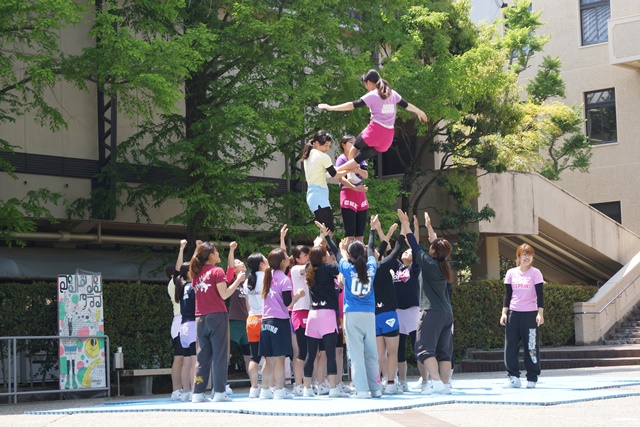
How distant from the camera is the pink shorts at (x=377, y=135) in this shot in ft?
42.1

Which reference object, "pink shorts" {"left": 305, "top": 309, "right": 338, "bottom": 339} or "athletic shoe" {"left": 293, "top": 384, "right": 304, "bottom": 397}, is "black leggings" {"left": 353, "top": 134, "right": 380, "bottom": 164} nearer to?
"pink shorts" {"left": 305, "top": 309, "right": 338, "bottom": 339}

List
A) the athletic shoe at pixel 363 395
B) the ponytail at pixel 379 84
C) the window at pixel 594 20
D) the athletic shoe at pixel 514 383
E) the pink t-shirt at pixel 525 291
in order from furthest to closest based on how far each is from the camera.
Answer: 1. the window at pixel 594 20
2. the athletic shoe at pixel 514 383
3. the pink t-shirt at pixel 525 291
4. the athletic shoe at pixel 363 395
5. the ponytail at pixel 379 84

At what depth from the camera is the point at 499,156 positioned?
26.8 metres

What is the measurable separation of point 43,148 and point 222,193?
5.11 m

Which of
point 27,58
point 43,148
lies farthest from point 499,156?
point 27,58

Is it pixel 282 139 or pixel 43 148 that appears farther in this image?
pixel 43 148

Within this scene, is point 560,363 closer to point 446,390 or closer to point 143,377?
point 143,377

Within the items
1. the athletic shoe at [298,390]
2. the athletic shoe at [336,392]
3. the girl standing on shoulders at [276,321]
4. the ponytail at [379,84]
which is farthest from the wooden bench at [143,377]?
the ponytail at [379,84]

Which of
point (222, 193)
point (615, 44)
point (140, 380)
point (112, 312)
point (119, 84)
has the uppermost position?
point (615, 44)

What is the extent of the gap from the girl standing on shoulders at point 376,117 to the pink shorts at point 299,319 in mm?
2117

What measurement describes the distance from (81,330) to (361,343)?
278 inches

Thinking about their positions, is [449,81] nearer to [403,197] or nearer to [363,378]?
[403,197]

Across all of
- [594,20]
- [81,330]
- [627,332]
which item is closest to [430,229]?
[81,330]

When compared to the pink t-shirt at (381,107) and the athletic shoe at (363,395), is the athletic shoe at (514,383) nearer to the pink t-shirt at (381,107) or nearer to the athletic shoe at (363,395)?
the athletic shoe at (363,395)
